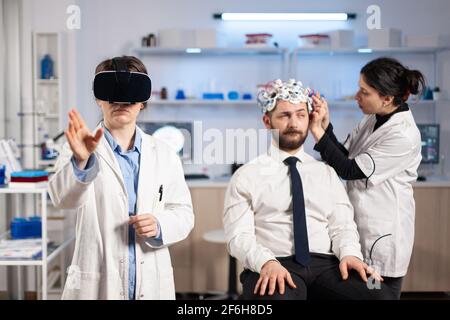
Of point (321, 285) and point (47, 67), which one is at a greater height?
point (47, 67)

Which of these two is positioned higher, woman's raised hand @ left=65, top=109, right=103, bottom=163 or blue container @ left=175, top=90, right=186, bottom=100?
blue container @ left=175, top=90, right=186, bottom=100

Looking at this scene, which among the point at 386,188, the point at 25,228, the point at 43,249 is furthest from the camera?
the point at 25,228

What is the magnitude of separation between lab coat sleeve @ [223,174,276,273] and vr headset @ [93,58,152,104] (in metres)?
0.36

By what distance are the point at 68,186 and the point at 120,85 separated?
25 cm

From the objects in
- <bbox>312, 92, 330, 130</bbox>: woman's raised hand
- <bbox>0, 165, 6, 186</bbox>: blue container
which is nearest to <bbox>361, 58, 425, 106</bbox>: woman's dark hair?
<bbox>312, 92, 330, 130</bbox>: woman's raised hand

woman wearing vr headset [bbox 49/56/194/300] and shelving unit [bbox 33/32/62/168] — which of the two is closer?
woman wearing vr headset [bbox 49/56/194/300]

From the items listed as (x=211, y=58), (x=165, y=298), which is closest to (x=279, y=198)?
(x=165, y=298)

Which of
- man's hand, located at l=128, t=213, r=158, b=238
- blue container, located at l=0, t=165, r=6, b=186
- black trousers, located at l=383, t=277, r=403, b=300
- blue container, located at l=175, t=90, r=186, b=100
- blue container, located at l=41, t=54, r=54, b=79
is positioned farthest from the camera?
blue container, located at l=175, t=90, r=186, b=100

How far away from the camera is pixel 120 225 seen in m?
1.16

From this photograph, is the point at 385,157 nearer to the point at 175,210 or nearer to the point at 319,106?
the point at 319,106

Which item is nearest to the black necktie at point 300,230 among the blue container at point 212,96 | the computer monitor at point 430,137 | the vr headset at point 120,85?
the vr headset at point 120,85

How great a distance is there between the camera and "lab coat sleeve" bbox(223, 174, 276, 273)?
49.1 inches

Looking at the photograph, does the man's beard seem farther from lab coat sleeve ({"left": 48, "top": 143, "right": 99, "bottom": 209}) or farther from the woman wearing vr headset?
lab coat sleeve ({"left": 48, "top": 143, "right": 99, "bottom": 209})

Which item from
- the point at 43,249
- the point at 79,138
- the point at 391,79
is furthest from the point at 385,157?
the point at 43,249
